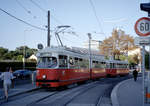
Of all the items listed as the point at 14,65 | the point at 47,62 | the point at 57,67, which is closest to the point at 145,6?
the point at 57,67

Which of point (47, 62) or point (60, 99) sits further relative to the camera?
point (47, 62)

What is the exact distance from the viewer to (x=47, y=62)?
1620 cm

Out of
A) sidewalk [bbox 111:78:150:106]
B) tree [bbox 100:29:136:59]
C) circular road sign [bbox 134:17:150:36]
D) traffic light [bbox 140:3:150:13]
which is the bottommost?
sidewalk [bbox 111:78:150:106]

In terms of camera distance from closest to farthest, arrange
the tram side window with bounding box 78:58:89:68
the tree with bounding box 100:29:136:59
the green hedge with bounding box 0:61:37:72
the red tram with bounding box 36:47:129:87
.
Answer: the red tram with bounding box 36:47:129:87
the tram side window with bounding box 78:58:89:68
the green hedge with bounding box 0:61:37:72
the tree with bounding box 100:29:136:59

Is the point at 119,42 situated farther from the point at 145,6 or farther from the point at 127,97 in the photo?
the point at 145,6

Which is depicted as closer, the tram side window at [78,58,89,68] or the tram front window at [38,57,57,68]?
the tram front window at [38,57,57,68]

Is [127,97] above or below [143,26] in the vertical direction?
below

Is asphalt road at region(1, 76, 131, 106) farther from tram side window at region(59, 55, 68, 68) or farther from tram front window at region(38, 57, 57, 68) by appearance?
tram side window at region(59, 55, 68, 68)

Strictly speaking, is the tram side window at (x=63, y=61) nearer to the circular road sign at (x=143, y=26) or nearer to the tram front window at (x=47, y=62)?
the tram front window at (x=47, y=62)

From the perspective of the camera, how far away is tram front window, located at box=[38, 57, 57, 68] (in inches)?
629

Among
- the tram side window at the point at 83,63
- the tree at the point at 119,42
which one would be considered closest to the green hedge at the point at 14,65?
the tree at the point at 119,42

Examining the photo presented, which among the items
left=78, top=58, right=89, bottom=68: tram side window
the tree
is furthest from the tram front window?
the tree

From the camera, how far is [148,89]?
6.62 m

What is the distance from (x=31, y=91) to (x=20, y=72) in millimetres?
21962
